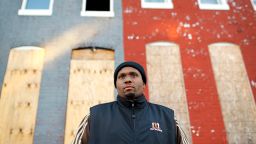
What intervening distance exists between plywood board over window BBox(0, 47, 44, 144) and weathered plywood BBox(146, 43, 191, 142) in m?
3.65

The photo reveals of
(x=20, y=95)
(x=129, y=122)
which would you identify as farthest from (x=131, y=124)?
(x=20, y=95)

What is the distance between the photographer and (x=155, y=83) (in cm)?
903

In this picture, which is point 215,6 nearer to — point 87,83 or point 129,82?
point 87,83

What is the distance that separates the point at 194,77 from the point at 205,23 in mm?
2336

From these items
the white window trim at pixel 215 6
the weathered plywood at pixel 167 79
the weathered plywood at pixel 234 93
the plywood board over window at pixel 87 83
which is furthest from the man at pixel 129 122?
the white window trim at pixel 215 6

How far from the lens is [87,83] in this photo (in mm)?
8945

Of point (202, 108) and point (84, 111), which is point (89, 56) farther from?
point (202, 108)

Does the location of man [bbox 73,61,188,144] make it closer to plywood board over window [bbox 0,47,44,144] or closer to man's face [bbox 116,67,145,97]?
man's face [bbox 116,67,145,97]

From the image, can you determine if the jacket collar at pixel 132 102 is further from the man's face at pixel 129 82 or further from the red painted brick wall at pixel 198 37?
the red painted brick wall at pixel 198 37

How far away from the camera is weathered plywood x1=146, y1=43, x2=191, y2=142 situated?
28.6ft

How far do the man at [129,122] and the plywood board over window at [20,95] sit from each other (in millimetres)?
5739

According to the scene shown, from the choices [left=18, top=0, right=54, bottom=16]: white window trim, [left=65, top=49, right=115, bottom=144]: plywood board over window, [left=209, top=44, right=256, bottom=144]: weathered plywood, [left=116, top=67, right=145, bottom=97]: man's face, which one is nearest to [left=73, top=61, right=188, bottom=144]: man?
[left=116, top=67, right=145, bottom=97]: man's face

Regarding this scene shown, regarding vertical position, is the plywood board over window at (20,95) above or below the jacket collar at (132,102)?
above

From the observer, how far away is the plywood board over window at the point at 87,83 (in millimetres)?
8424
